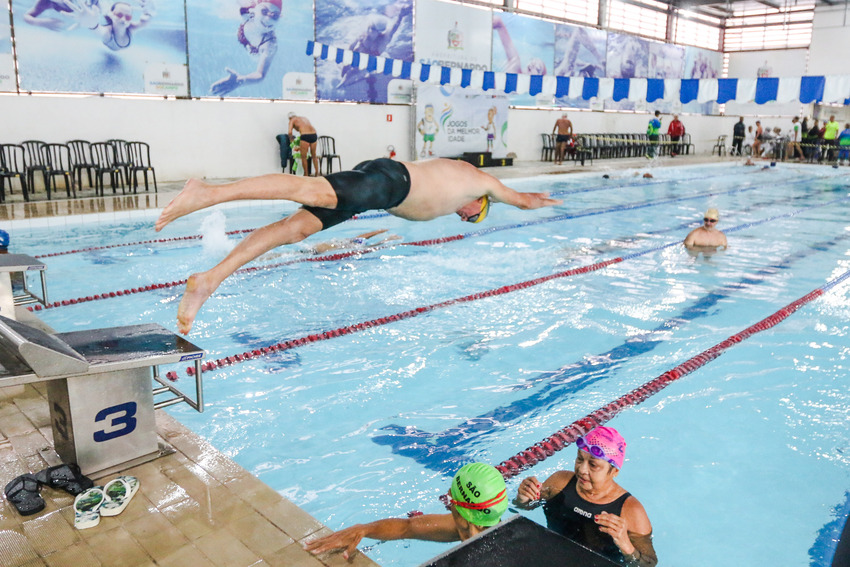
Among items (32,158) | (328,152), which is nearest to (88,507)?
(32,158)

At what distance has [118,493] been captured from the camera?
2.33 meters

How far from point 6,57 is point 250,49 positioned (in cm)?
393

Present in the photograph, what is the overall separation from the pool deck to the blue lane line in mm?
972

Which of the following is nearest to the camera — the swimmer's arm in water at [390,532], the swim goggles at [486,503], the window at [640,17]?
the swim goggles at [486,503]

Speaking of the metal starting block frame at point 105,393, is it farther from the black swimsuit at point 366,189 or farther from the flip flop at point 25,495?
the black swimsuit at point 366,189

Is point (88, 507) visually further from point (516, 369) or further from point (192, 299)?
point (516, 369)

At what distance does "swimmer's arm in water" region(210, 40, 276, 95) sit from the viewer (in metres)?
11.8

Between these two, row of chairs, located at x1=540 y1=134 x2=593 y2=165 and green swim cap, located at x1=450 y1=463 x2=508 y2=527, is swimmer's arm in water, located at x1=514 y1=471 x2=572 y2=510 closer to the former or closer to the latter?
green swim cap, located at x1=450 y1=463 x2=508 y2=527

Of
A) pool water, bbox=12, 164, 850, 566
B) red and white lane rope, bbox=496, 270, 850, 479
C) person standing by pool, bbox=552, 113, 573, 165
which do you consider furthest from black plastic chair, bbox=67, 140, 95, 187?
person standing by pool, bbox=552, 113, 573, 165

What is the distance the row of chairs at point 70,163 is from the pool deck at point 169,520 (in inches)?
285

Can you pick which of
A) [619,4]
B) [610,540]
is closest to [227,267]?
[610,540]

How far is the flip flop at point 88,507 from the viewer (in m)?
2.17

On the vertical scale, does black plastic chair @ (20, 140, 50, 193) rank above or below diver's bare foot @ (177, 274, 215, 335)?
above

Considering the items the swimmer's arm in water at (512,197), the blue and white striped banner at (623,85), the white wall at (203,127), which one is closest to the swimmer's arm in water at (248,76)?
the white wall at (203,127)
